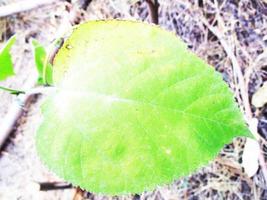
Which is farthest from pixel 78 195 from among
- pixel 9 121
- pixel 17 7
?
pixel 17 7

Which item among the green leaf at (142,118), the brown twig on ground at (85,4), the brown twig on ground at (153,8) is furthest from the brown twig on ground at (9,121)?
the green leaf at (142,118)

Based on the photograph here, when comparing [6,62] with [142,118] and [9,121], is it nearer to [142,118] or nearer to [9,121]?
[142,118]

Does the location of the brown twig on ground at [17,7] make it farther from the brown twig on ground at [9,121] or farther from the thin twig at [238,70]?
the thin twig at [238,70]

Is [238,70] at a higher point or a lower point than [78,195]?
higher

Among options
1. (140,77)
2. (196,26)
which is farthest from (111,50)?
(196,26)

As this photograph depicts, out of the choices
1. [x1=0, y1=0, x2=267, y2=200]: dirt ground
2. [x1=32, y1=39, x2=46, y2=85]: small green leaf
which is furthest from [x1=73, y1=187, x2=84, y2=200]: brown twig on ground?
[x1=32, y1=39, x2=46, y2=85]: small green leaf

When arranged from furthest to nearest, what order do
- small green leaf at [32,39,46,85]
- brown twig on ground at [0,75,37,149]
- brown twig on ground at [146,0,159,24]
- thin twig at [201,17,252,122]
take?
brown twig on ground at [0,75,37,149]
thin twig at [201,17,252,122]
brown twig on ground at [146,0,159,24]
small green leaf at [32,39,46,85]

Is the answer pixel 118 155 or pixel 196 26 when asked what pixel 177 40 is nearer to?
pixel 118 155

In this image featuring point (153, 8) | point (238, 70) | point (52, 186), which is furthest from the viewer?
point (52, 186)

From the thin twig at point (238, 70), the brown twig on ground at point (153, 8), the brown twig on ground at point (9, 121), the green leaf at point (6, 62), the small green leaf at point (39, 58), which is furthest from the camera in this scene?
the brown twig on ground at point (9, 121)

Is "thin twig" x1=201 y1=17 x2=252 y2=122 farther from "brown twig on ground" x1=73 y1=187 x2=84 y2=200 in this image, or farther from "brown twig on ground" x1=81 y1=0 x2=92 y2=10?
"brown twig on ground" x1=73 y1=187 x2=84 y2=200
